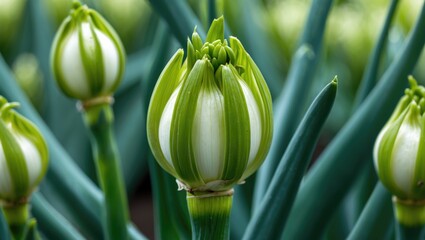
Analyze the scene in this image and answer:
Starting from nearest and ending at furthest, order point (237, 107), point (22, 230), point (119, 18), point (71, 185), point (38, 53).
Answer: point (237, 107)
point (22, 230)
point (71, 185)
point (38, 53)
point (119, 18)

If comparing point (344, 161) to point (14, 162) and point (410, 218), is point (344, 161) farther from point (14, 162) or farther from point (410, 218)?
point (14, 162)

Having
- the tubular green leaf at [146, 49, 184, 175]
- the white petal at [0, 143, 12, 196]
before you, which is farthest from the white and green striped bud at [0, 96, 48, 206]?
the tubular green leaf at [146, 49, 184, 175]

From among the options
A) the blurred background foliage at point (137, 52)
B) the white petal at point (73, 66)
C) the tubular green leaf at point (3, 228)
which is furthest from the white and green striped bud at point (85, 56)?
the blurred background foliage at point (137, 52)

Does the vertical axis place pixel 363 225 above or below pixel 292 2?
below

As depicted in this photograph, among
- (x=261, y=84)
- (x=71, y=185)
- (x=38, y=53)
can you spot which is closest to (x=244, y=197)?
(x=71, y=185)

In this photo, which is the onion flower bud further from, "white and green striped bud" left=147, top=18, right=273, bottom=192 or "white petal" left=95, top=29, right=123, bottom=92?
"white petal" left=95, top=29, right=123, bottom=92

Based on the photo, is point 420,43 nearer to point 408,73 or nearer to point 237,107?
point 408,73
